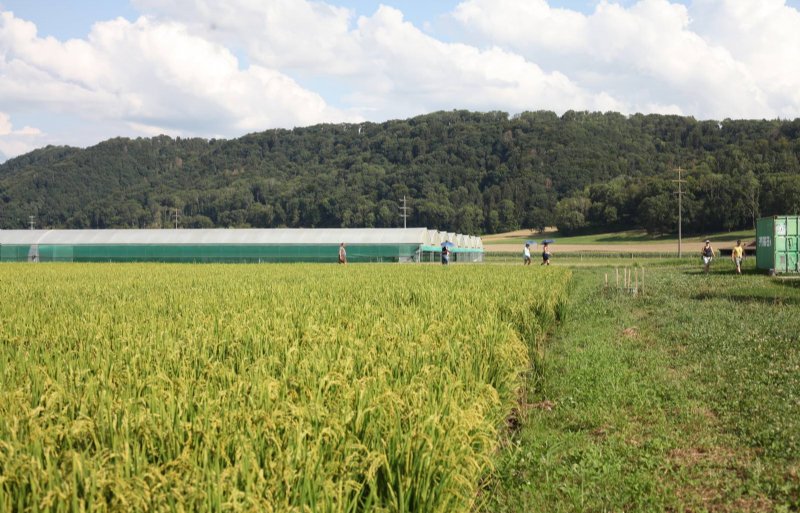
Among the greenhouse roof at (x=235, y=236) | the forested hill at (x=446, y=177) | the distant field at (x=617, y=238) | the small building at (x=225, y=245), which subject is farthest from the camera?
the forested hill at (x=446, y=177)

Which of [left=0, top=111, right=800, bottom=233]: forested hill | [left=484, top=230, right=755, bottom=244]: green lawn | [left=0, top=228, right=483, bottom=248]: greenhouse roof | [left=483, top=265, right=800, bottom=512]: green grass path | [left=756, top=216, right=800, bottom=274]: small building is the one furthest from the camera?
[left=0, top=111, right=800, bottom=233]: forested hill

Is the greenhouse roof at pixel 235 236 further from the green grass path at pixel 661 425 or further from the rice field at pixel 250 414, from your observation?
the rice field at pixel 250 414

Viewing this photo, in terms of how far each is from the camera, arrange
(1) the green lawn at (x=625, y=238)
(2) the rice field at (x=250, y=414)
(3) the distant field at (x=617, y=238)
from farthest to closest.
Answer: (3) the distant field at (x=617, y=238)
(1) the green lawn at (x=625, y=238)
(2) the rice field at (x=250, y=414)

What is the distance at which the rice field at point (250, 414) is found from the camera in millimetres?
3059

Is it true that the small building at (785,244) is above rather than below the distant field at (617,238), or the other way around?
below

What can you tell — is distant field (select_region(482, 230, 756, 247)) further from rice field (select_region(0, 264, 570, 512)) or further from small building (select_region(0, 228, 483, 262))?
rice field (select_region(0, 264, 570, 512))

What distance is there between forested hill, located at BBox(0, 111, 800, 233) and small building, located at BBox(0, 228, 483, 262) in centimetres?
6517

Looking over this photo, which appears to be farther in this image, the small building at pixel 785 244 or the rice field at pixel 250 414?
the small building at pixel 785 244

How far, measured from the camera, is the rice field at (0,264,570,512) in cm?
306

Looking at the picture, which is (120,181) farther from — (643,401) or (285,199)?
(643,401)

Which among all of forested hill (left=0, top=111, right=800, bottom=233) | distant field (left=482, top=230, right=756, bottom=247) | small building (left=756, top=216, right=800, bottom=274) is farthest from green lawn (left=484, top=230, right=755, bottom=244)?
small building (left=756, top=216, right=800, bottom=274)

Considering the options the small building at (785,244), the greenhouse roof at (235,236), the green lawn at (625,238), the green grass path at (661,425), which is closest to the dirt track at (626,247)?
the green lawn at (625,238)

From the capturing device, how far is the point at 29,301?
A: 1214cm

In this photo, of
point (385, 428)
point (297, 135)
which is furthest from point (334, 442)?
point (297, 135)
